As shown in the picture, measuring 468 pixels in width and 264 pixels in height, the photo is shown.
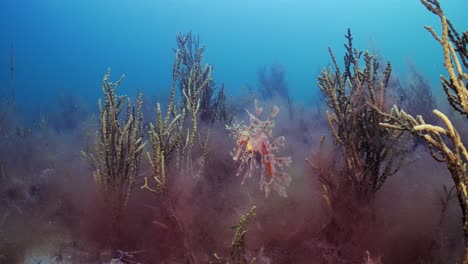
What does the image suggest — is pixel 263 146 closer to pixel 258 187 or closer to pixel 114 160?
pixel 258 187

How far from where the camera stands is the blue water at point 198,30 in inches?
4385

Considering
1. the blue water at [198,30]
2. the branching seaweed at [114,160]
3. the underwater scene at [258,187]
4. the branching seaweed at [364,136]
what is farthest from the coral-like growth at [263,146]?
the blue water at [198,30]

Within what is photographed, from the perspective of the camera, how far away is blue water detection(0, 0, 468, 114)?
365 ft

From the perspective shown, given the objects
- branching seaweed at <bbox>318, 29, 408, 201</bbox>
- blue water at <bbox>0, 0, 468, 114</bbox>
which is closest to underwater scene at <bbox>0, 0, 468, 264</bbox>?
branching seaweed at <bbox>318, 29, 408, 201</bbox>

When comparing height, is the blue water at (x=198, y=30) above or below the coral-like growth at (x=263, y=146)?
above

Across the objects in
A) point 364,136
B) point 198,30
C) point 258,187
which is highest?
point 198,30

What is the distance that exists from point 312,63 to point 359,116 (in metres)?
117

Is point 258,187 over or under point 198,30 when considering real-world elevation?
under

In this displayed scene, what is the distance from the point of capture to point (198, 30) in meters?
113

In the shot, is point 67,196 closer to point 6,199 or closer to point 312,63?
point 6,199

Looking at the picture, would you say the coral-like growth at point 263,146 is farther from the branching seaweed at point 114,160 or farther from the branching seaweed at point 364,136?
the branching seaweed at point 114,160

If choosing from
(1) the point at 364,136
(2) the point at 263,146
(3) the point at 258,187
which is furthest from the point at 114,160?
(1) the point at 364,136

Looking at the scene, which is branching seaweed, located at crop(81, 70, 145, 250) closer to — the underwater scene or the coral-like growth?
the underwater scene

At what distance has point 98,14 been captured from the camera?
4882 inches
